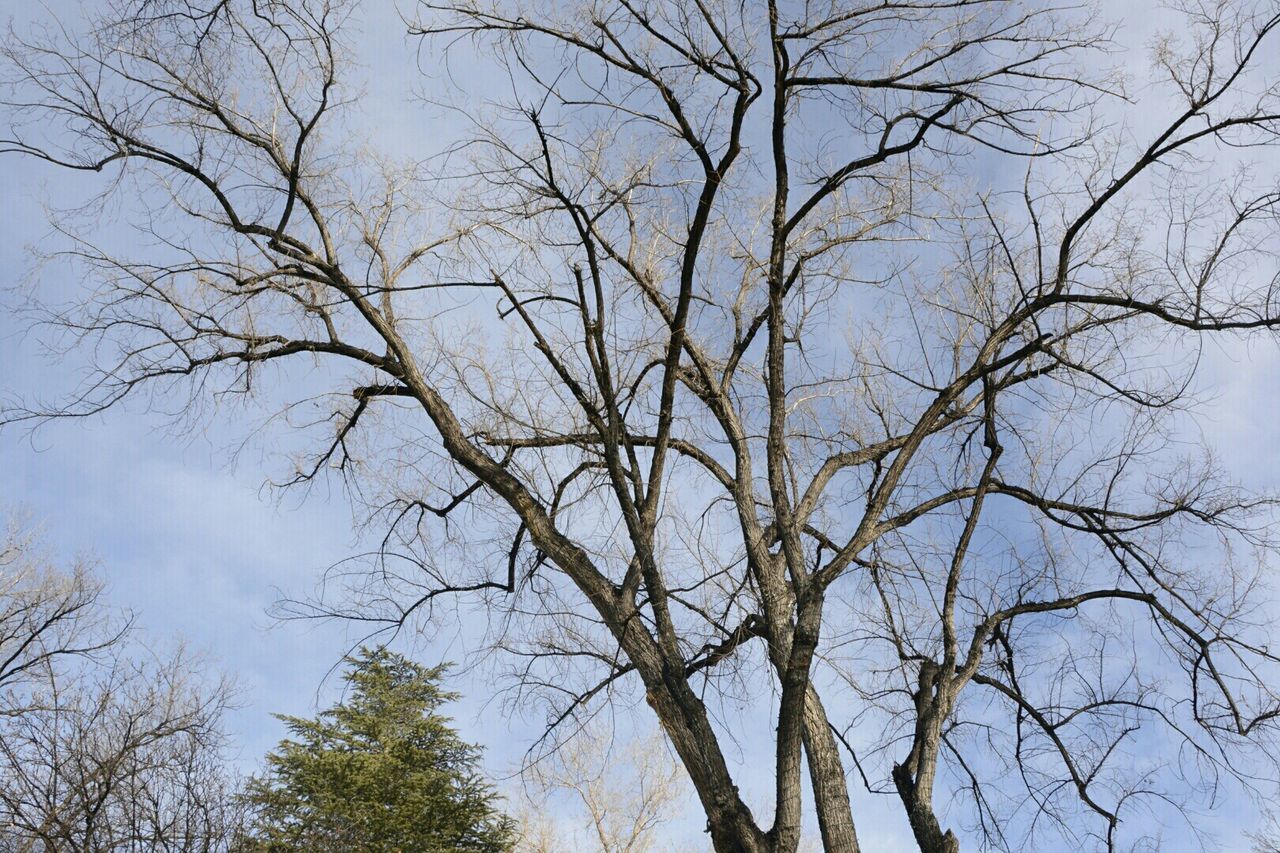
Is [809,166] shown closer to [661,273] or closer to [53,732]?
[661,273]

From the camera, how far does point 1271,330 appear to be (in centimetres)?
535

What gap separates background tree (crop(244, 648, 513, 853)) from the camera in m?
14.1

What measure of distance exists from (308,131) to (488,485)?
261 centimetres

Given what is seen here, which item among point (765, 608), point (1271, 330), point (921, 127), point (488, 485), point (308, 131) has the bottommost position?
point (765, 608)

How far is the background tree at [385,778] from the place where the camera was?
14125 mm

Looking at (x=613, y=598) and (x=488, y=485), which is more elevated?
(x=488, y=485)

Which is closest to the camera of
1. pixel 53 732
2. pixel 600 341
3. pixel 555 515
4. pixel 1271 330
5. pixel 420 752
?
pixel 1271 330

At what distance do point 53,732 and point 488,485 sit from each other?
5.36 meters

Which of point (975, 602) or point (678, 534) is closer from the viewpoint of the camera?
point (678, 534)

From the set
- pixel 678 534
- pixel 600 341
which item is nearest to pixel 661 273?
pixel 600 341

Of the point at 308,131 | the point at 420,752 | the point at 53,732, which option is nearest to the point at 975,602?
the point at 308,131

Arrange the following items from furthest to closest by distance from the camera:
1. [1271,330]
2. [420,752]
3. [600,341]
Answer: [420,752], [600,341], [1271,330]

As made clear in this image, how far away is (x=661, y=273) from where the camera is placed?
6555mm

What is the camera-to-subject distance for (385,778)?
14.6 meters
